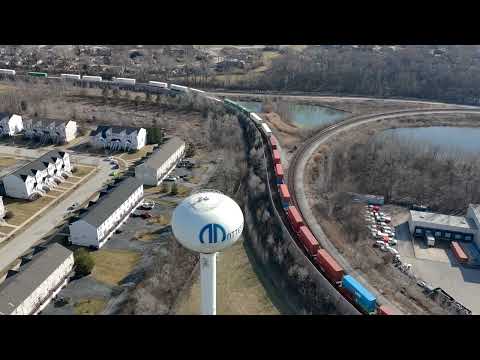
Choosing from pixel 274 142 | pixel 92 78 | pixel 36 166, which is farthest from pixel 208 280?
pixel 92 78

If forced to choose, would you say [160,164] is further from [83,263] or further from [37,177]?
[83,263]

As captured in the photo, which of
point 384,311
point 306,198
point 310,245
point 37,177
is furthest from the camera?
point 306,198

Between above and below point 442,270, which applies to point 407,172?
above

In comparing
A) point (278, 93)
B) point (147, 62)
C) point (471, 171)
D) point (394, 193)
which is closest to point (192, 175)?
point (394, 193)

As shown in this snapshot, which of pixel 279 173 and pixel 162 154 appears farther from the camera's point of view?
pixel 162 154

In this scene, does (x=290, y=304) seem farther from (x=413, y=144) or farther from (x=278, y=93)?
(x=278, y=93)

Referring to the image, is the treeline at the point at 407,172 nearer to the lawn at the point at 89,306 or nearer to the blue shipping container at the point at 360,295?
the blue shipping container at the point at 360,295
